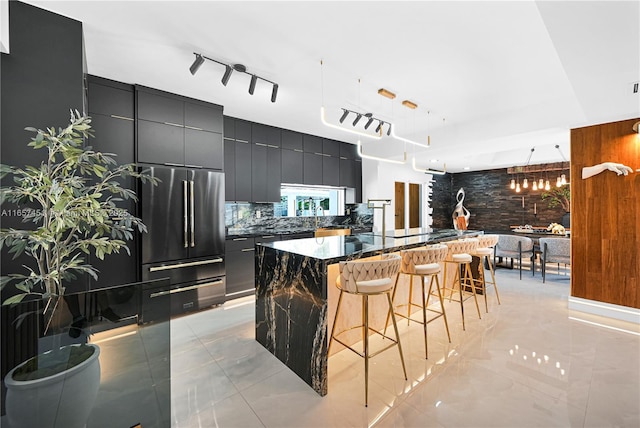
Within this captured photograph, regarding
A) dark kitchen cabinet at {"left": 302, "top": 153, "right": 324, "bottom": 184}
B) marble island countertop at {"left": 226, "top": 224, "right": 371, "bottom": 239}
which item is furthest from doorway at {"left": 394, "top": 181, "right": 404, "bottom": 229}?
dark kitchen cabinet at {"left": 302, "top": 153, "right": 324, "bottom": 184}

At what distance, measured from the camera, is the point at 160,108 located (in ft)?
11.9

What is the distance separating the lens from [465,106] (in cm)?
419

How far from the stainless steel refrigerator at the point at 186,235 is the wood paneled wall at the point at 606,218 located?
184 inches

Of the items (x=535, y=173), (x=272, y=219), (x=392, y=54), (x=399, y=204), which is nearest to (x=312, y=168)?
(x=272, y=219)

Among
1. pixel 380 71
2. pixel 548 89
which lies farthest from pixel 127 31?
pixel 548 89

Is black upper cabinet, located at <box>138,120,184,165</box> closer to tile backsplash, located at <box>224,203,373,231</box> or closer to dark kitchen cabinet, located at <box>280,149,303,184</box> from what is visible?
tile backsplash, located at <box>224,203,373,231</box>

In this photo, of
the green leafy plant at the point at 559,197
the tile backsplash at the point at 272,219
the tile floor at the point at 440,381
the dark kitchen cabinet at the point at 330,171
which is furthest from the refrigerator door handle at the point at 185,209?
the green leafy plant at the point at 559,197

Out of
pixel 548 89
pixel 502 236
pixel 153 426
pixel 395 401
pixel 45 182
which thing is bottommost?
pixel 395 401

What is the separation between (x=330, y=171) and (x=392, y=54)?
3.36 meters

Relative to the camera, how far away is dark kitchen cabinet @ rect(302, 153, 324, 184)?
5633mm

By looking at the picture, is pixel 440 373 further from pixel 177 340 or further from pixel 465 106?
pixel 465 106

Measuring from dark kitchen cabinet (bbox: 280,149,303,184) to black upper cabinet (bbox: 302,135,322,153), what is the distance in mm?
193

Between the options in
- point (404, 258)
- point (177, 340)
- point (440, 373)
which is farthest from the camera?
point (177, 340)

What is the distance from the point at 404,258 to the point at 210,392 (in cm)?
193
